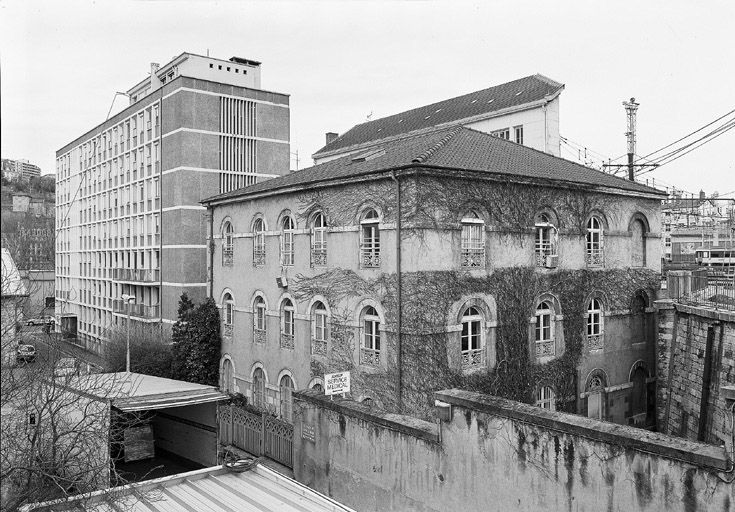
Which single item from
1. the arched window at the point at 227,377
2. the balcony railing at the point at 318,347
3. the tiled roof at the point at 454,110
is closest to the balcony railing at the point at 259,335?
the arched window at the point at 227,377

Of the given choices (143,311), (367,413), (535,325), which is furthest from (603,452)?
(143,311)

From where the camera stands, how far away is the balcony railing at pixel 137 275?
4062 centimetres

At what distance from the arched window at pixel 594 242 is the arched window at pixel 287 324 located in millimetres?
11028

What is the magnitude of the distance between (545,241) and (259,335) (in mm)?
11814

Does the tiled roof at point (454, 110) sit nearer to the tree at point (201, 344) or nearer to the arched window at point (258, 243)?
the arched window at point (258, 243)

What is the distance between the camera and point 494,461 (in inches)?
454

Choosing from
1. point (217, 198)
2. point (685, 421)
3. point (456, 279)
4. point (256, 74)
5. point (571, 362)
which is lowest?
point (685, 421)

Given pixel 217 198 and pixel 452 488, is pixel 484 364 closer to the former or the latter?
pixel 452 488

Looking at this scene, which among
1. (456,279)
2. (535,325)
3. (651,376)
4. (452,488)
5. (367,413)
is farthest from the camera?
(651,376)

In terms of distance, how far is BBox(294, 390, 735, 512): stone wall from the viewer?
30.1 feet

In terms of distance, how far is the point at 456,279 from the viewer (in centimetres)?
1878

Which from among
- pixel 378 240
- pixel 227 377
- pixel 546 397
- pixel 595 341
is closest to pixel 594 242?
pixel 595 341

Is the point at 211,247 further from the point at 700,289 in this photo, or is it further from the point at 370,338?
the point at 700,289

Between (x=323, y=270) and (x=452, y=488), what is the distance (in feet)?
35.2
